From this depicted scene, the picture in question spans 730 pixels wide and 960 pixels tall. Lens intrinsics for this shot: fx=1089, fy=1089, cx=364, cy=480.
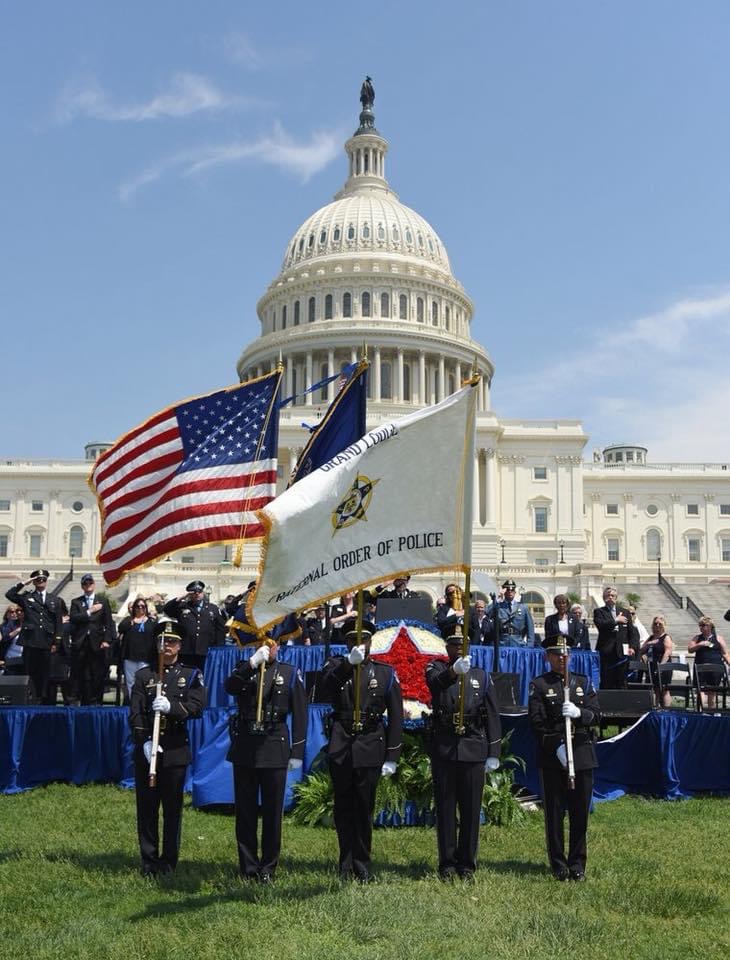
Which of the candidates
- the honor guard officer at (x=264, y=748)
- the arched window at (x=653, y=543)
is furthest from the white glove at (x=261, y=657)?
the arched window at (x=653, y=543)

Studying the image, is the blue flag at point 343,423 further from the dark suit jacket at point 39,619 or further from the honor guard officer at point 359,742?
the dark suit jacket at point 39,619

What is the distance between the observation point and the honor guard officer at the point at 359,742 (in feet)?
29.6

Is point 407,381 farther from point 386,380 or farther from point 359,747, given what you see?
point 359,747

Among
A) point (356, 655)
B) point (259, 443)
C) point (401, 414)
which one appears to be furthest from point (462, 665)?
point (401, 414)

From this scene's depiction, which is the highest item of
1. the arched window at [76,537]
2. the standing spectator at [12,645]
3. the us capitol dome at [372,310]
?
the us capitol dome at [372,310]

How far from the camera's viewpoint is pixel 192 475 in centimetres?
1241

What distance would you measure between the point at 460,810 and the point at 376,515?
2.55 meters

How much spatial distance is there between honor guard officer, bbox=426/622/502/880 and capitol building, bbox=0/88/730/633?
69622mm

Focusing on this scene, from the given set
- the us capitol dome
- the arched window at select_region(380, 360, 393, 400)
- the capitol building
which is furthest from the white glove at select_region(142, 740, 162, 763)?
the arched window at select_region(380, 360, 393, 400)

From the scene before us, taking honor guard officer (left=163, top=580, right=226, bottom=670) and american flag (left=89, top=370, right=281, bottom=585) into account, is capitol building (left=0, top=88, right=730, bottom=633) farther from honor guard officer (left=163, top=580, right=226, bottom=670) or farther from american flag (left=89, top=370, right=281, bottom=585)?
american flag (left=89, top=370, right=281, bottom=585)

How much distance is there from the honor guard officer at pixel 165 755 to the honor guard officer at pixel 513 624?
9562mm

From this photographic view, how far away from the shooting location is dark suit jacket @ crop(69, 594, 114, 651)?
18.4 m

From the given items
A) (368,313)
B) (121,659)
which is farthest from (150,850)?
(368,313)

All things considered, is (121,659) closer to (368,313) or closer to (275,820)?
(275,820)
